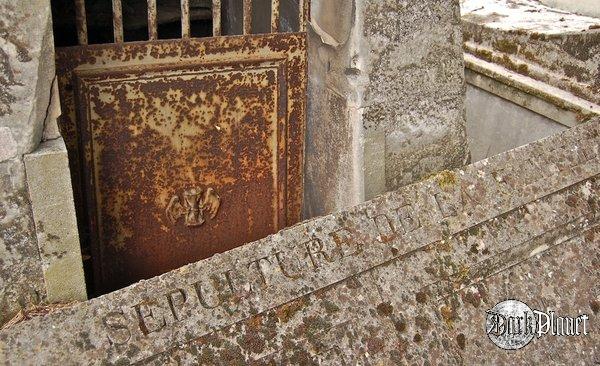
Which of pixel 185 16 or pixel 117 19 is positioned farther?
pixel 185 16

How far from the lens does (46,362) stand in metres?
1.88

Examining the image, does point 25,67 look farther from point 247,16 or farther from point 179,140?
point 247,16

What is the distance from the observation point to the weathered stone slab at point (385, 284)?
2012 millimetres

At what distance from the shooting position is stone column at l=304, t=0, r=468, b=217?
2900 millimetres

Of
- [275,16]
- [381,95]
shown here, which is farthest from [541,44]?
[275,16]

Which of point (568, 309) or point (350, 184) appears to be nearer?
point (568, 309)

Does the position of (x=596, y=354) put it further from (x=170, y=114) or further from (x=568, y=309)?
(x=170, y=114)

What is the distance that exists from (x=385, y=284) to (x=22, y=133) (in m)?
1.54

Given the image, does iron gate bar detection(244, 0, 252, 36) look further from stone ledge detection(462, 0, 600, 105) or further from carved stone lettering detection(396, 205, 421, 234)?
stone ledge detection(462, 0, 600, 105)

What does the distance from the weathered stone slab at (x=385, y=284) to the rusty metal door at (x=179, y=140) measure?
0.97 metres

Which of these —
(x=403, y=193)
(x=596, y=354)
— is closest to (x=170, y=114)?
(x=403, y=193)

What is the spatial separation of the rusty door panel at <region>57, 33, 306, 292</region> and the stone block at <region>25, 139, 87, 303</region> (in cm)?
42

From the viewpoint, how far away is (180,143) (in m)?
3.02

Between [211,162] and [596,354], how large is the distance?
207 centimetres
